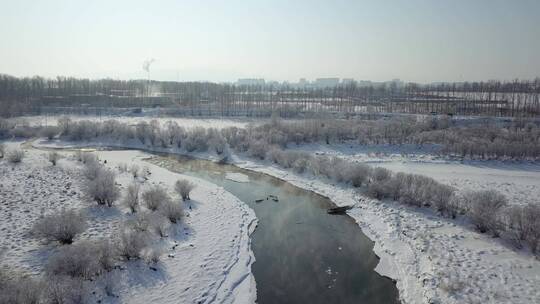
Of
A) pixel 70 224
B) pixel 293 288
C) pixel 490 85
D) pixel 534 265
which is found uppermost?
pixel 490 85

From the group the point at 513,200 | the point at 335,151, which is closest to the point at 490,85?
the point at 335,151

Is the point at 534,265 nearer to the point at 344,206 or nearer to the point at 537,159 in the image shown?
the point at 344,206

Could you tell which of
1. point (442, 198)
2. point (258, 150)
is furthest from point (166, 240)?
point (258, 150)

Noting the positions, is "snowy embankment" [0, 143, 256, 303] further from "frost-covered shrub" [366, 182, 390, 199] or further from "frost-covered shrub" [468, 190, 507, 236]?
"frost-covered shrub" [468, 190, 507, 236]

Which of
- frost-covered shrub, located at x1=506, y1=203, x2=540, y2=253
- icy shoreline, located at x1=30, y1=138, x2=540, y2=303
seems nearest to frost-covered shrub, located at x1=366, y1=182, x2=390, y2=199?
icy shoreline, located at x1=30, y1=138, x2=540, y2=303

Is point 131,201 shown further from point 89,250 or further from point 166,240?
point 89,250

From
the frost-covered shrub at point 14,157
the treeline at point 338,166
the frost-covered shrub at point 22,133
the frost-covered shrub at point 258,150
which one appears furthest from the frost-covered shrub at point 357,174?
the frost-covered shrub at point 22,133

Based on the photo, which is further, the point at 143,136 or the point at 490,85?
the point at 490,85

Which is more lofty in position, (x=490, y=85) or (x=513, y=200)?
(x=490, y=85)

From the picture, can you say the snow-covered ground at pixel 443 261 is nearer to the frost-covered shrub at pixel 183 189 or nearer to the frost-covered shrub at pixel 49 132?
the frost-covered shrub at pixel 183 189
